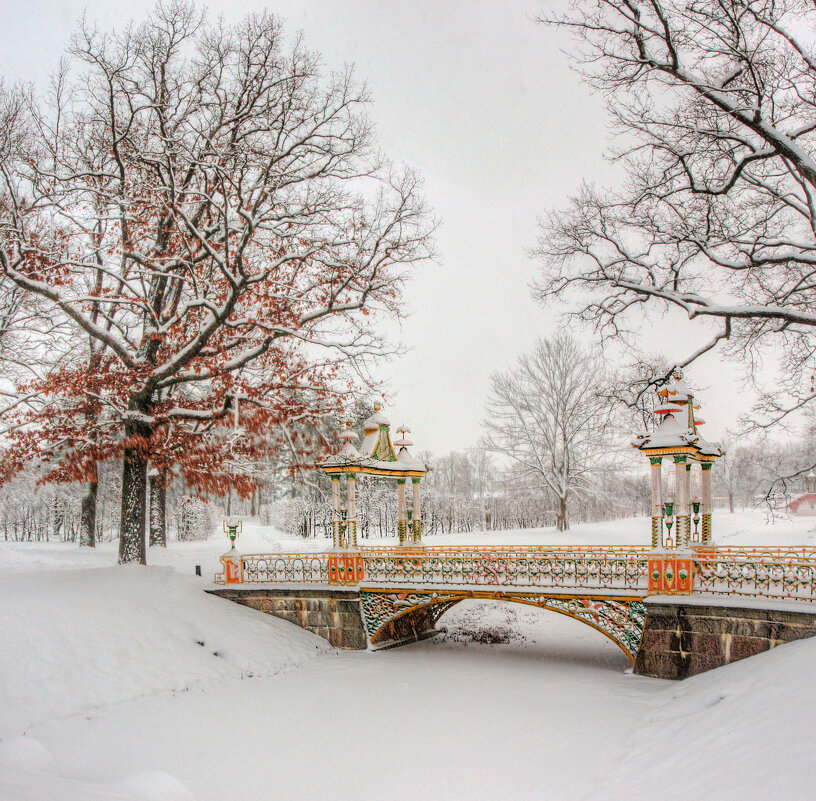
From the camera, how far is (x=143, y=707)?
35.1 feet

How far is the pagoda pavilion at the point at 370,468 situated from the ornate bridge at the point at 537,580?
0.77 m

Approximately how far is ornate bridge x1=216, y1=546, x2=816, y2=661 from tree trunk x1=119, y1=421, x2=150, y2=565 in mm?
2272

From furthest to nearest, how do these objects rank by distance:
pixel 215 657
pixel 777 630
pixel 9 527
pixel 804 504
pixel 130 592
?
1. pixel 9 527
2. pixel 804 504
3. pixel 130 592
4. pixel 215 657
5. pixel 777 630

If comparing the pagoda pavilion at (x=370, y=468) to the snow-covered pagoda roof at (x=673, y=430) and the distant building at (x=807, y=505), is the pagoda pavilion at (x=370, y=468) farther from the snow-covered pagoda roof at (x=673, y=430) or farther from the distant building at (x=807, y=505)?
the distant building at (x=807, y=505)

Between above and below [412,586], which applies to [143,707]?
below

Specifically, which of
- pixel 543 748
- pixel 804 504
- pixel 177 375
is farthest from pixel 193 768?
pixel 804 504

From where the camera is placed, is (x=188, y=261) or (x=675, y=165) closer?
(x=675, y=165)

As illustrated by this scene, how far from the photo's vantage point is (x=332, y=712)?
10.9 meters

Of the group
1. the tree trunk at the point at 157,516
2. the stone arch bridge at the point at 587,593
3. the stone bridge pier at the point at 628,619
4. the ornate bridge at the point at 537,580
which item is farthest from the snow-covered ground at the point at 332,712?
the tree trunk at the point at 157,516

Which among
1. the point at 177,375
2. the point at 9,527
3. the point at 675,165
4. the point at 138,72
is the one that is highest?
the point at 138,72

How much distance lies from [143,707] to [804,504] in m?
60.6

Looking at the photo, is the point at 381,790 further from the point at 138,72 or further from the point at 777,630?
the point at 138,72

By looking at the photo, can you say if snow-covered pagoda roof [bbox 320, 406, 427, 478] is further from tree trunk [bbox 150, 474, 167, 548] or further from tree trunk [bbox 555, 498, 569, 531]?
tree trunk [bbox 555, 498, 569, 531]

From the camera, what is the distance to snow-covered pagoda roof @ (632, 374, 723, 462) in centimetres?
1291
